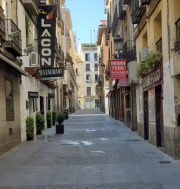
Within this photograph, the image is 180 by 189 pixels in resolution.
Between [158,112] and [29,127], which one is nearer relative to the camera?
[158,112]

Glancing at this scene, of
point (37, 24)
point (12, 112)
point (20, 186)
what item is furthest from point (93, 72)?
point (20, 186)

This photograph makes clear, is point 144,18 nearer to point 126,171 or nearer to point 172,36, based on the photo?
point 172,36

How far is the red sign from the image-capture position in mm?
16297

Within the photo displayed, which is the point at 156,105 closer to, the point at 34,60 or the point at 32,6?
the point at 34,60

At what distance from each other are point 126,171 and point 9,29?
7029 mm

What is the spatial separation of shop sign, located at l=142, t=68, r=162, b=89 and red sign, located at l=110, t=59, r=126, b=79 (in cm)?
365

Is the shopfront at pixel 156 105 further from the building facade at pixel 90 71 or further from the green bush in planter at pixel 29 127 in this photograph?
the building facade at pixel 90 71

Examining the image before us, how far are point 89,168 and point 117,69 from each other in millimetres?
9453

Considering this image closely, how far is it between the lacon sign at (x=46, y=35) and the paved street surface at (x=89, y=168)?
6988mm

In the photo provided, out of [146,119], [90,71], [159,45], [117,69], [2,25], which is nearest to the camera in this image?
[2,25]

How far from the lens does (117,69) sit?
53.8 feet

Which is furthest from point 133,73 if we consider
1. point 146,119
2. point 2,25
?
point 2,25

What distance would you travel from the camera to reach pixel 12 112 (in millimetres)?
12023

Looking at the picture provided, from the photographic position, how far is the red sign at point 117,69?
16.3 meters
